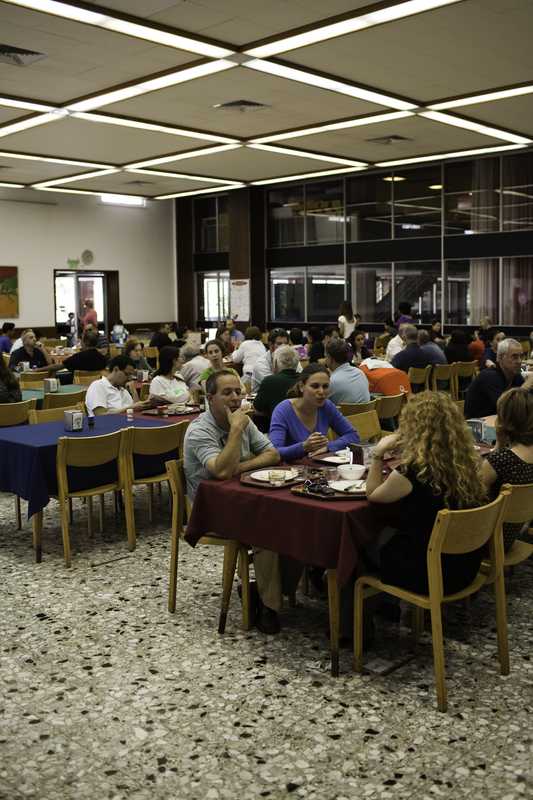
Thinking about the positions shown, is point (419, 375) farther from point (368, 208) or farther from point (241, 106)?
point (368, 208)

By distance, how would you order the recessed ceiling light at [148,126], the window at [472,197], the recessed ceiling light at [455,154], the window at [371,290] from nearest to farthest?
the recessed ceiling light at [148,126]
the recessed ceiling light at [455,154]
the window at [472,197]
the window at [371,290]

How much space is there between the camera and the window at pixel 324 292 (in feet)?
60.1

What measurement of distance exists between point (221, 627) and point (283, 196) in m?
16.2

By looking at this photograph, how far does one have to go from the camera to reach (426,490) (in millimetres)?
3367

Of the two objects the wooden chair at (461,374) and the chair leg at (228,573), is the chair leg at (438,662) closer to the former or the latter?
the chair leg at (228,573)

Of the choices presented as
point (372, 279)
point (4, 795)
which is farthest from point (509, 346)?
point (372, 279)

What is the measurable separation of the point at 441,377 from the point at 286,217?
9.38 metres

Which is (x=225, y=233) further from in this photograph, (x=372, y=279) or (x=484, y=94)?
(x=484, y=94)

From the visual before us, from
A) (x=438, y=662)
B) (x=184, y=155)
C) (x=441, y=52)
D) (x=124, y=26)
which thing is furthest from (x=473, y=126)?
(x=438, y=662)

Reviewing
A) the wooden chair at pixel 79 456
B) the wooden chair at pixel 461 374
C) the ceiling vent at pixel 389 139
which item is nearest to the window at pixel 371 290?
the ceiling vent at pixel 389 139

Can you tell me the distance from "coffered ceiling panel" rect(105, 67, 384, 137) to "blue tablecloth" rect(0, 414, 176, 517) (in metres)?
4.85

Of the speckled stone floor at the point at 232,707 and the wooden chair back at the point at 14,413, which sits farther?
the wooden chair back at the point at 14,413

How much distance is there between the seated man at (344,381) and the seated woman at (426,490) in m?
3.06

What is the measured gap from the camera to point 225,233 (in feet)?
67.5
